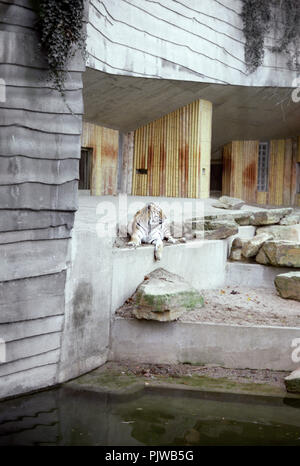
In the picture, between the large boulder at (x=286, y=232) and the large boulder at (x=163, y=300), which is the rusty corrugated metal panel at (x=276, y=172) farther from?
the large boulder at (x=163, y=300)

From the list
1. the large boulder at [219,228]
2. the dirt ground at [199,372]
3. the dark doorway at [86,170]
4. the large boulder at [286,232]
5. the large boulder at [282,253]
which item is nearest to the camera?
the dirt ground at [199,372]

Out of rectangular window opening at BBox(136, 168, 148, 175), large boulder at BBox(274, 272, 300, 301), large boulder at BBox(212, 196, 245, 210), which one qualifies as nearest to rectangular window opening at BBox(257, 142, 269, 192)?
rectangular window opening at BBox(136, 168, 148, 175)

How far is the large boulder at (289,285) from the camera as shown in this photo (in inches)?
297

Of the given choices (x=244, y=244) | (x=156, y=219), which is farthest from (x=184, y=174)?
(x=156, y=219)

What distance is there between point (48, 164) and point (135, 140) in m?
9.21

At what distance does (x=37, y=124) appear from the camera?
17.8 feet

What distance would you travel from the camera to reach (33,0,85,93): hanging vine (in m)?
5.34

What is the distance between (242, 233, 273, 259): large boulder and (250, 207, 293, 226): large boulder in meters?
1.06

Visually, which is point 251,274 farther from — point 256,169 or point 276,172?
point 276,172

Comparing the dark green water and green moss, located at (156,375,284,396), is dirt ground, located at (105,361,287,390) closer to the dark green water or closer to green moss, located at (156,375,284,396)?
green moss, located at (156,375,284,396)

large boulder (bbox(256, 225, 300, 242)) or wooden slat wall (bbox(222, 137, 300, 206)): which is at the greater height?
wooden slat wall (bbox(222, 137, 300, 206))

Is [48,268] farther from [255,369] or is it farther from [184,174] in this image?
[184,174]

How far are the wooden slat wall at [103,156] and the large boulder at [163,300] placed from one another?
269 inches

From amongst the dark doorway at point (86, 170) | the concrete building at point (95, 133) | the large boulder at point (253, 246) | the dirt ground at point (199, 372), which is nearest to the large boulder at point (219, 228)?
the large boulder at point (253, 246)
